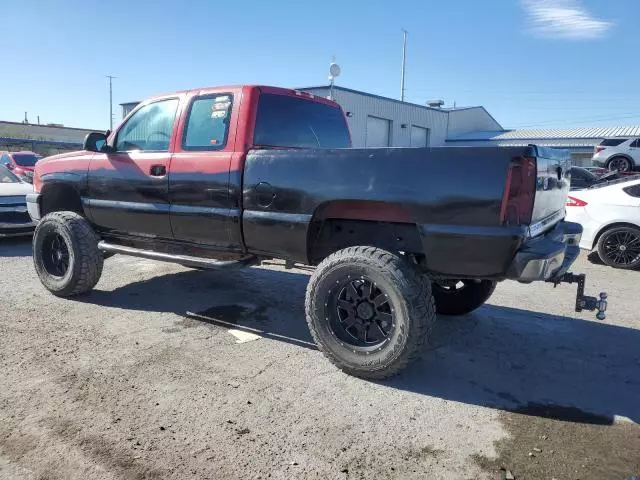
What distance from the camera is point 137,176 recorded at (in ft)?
15.4

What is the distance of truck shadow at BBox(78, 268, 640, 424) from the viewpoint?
335 cm

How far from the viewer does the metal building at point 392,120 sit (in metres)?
25.7

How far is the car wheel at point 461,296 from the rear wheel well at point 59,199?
12.9 ft

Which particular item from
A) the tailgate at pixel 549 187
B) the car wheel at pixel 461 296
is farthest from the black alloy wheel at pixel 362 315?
the car wheel at pixel 461 296

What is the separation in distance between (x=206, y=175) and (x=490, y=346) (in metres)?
2.80

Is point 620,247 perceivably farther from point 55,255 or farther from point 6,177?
point 6,177

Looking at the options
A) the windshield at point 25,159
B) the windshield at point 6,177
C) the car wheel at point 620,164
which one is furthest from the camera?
the car wheel at point 620,164

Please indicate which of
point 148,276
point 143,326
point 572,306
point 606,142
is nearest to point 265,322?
point 143,326

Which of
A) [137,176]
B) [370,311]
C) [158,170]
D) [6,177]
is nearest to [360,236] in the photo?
[370,311]

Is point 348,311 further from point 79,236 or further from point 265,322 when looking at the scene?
point 79,236

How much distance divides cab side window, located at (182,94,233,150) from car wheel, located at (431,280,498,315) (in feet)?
7.97

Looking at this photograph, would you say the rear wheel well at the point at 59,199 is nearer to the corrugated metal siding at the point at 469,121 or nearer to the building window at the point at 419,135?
the building window at the point at 419,135

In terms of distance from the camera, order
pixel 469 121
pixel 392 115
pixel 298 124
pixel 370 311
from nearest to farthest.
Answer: pixel 370 311
pixel 298 124
pixel 392 115
pixel 469 121

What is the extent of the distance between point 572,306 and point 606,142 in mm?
16377
